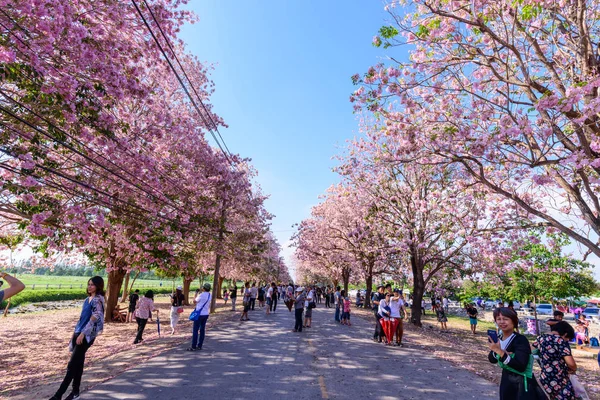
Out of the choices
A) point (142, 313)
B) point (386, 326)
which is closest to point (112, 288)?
point (142, 313)

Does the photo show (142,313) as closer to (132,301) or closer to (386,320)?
(132,301)

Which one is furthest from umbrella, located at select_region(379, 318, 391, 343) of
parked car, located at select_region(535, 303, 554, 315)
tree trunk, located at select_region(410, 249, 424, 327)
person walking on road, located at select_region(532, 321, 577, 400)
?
parked car, located at select_region(535, 303, 554, 315)

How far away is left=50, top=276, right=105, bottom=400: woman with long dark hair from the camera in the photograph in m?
5.38

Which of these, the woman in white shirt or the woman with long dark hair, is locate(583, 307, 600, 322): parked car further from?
the woman with long dark hair

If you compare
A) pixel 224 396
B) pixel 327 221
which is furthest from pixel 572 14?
pixel 327 221

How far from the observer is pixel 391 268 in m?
34.4

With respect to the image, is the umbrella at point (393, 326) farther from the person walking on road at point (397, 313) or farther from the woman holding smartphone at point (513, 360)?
the woman holding smartphone at point (513, 360)

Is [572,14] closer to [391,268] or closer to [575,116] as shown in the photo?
[575,116]

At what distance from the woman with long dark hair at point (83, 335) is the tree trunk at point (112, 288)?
40.5 ft

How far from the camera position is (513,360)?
11.7 ft

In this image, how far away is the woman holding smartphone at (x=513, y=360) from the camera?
3516 millimetres

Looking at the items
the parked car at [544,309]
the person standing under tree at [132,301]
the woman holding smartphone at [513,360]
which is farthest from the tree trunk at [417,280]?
the parked car at [544,309]

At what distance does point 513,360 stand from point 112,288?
60.4ft

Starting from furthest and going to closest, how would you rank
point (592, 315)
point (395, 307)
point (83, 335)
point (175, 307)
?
point (592, 315), point (175, 307), point (395, 307), point (83, 335)
